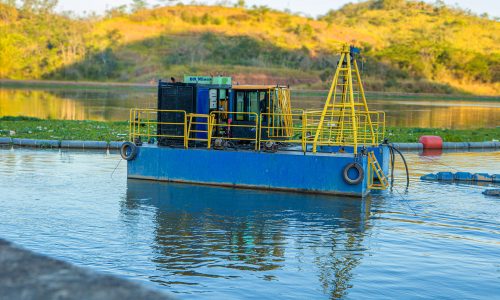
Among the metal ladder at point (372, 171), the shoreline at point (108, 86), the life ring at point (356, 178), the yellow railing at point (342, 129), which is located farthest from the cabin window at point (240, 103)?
the shoreline at point (108, 86)

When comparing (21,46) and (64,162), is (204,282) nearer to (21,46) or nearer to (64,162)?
(64,162)

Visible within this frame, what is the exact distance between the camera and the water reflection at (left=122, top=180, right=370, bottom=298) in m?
9.95

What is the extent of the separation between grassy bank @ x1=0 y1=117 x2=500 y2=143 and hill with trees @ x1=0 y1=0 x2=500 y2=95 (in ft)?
202

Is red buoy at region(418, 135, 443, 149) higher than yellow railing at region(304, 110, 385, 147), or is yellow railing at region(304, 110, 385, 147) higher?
yellow railing at region(304, 110, 385, 147)

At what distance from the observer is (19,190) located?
52.5 feet

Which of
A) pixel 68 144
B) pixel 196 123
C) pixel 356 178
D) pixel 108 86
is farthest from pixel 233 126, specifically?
pixel 108 86

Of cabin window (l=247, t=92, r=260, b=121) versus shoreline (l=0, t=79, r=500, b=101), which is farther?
shoreline (l=0, t=79, r=500, b=101)

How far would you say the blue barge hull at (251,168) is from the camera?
52.2 ft

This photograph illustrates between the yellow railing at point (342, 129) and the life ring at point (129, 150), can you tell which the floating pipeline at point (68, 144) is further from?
the yellow railing at point (342, 129)

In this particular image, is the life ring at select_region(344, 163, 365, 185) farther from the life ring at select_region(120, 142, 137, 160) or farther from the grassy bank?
the grassy bank

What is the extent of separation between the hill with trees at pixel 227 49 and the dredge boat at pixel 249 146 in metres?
76.3

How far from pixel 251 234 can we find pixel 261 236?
217mm

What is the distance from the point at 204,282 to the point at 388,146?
10.0 meters

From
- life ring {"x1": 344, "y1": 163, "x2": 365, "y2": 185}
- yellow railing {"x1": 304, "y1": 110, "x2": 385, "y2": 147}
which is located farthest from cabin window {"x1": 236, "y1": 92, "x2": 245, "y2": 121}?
life ring {"x1": 344, "y1": 163, "x2": 365, "y2": 185}
